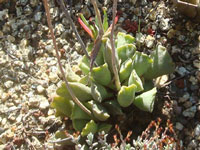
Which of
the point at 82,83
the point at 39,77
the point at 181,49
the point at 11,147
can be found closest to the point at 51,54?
the point at 39,77

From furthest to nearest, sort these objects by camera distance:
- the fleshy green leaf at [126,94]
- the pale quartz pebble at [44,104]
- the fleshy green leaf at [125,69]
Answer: the pale quartz pebble at [44,104] → the fleshy green leaf at [125,69] → the fleshy green leaf at [126,94]

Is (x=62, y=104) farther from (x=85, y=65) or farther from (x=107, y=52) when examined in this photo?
(x=107, y=52)

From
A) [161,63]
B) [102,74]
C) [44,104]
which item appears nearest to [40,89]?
[44,104]

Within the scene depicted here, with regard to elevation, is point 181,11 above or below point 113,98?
above

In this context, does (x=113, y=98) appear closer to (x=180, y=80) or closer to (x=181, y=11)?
(x=180, y=80)

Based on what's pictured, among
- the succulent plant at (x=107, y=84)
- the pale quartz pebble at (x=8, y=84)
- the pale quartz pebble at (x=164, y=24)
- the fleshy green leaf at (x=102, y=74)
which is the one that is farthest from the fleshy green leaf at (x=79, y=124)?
the pale quartz pebble at (x=164, y=24)

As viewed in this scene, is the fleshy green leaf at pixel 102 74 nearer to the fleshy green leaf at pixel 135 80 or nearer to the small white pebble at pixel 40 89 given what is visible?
the fleshy green leaf at pixel 135 80

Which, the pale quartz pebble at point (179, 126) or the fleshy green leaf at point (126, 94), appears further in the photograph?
the pale quartz pebble at point (179, 126)
